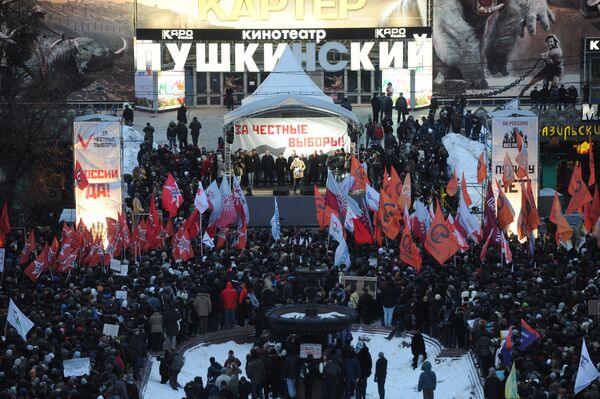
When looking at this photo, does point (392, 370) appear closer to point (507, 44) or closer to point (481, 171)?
point (481, 171)

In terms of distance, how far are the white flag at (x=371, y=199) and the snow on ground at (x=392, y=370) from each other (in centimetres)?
511

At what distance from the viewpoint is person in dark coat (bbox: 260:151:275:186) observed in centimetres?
4703

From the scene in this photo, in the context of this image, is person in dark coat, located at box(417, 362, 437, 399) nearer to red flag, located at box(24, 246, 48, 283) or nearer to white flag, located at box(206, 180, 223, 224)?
red flag, located at box(24, 246, 48, 283)

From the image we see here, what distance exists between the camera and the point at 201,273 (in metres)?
36.8

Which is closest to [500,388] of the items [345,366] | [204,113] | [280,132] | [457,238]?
[345,366]

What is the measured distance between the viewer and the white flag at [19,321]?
28.9 m

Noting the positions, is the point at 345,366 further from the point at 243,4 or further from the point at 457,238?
the point at 243,4

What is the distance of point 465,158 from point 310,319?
1859 cm

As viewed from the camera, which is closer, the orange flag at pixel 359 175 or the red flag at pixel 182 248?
the red flag at pixel 182 248

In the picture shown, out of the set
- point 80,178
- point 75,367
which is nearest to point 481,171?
point 80,178

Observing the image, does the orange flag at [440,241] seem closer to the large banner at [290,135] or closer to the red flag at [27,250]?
the red flag at [27,250]

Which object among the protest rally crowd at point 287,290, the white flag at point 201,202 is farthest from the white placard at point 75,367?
the white flag at point 201,202

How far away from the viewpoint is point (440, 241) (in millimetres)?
35906

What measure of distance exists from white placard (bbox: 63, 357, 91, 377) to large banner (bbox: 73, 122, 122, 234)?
14.6 metres
